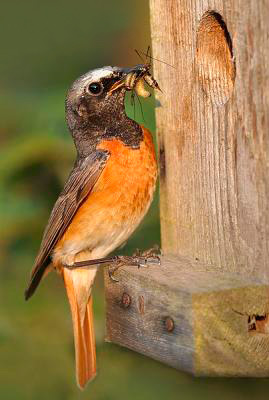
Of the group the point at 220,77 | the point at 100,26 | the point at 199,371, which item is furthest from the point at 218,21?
the point at 100,26

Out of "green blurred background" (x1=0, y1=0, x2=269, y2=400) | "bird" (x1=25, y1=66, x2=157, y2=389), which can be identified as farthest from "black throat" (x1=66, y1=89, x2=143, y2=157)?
"green blurred background" (x1=0, y1=0, x2=269, y2=400)

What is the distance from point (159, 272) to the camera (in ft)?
17.3

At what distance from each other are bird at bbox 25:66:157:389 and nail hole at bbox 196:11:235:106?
1.73 feet

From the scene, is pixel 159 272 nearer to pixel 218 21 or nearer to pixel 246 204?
pixel 246 204

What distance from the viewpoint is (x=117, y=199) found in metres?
5.92

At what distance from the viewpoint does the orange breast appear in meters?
5.93

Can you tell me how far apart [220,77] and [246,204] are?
72 centimetres

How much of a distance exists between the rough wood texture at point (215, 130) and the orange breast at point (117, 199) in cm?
17

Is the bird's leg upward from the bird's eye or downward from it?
downward

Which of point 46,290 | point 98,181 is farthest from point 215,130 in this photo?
point 46,290

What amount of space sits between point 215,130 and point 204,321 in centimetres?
112

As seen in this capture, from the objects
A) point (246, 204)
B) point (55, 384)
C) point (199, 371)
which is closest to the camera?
point (199, 371)

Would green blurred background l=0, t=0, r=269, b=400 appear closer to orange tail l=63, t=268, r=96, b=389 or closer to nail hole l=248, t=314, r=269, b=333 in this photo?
orange tail l=63, t=268, r=96, b=389

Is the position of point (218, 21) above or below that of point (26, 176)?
above
